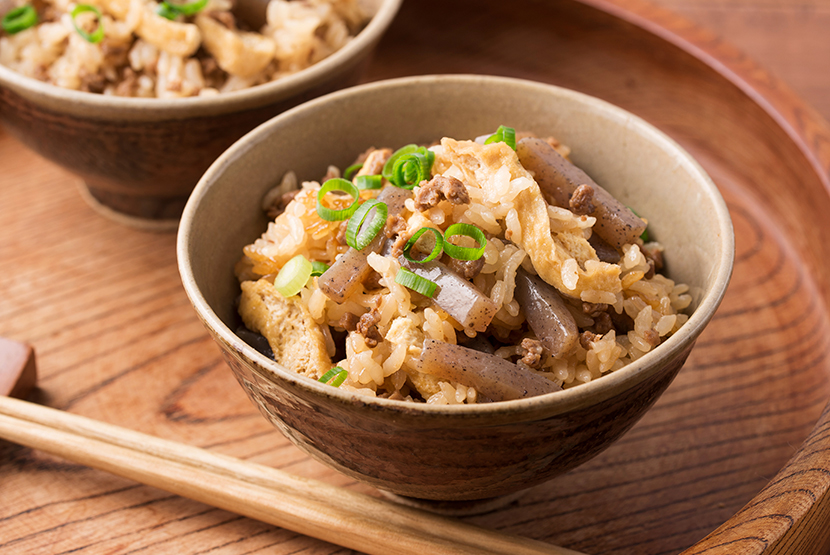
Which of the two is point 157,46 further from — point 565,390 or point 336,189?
point 565,390

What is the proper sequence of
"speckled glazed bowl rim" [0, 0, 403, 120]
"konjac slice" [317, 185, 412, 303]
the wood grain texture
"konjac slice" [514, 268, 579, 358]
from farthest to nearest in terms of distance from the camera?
1. the wood grain texture
2. "speckled glazed bowl rim" [0, 0, 403, 120]
3. "konjac slice" [317, 185, 412, 303]
4. "konjac slice" [514, 268, 579, 358]

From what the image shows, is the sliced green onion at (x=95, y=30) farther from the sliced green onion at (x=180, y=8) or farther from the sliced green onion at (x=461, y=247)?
the sliced green onion at (x=461, y=247)

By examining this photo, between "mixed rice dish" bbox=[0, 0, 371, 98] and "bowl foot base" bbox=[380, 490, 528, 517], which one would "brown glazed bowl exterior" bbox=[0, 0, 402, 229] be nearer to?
"mixed rice dish" bbox=[0, 0, 371, 98]

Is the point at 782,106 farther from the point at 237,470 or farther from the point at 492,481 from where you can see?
the point at 237,470

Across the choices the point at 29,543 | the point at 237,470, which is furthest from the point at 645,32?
the point at 29,543

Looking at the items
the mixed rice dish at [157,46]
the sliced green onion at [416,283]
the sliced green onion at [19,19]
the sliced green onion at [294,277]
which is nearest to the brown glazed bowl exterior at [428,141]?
the sliced green onion at [294,277]

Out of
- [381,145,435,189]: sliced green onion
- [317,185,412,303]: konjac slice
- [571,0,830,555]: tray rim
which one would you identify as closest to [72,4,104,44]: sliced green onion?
[381,145,435,189]: sliced green onion
